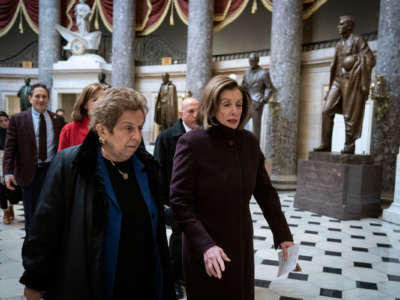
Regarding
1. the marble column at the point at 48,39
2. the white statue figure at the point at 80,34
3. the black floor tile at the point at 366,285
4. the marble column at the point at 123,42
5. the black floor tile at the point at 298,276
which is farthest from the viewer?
the marble column at the point at 48,39

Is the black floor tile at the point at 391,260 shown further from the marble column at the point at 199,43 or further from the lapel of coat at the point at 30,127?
the marble column at the point at 199,43

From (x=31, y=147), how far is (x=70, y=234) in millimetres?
2499

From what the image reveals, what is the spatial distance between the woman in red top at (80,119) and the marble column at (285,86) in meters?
7.74

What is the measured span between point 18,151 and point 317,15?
13679 mm

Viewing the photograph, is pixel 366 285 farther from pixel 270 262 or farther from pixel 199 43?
pixel 199 43

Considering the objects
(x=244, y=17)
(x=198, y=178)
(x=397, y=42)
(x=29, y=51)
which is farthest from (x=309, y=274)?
(x=29, y=51)

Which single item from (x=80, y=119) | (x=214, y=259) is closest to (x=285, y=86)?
(x=80, y=119)

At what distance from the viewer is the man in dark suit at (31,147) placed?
3670mm

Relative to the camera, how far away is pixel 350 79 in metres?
6.69

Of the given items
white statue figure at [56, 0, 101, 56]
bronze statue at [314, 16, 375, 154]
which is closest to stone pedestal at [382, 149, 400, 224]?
bronze statue at [314, 16, 375, 154]

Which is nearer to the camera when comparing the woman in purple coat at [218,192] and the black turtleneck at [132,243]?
the black turtleneck at [132,243]

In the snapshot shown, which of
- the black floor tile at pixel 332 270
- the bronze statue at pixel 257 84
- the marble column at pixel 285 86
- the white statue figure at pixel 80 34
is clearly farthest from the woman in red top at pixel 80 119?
the white statue figure at pixel 80 34

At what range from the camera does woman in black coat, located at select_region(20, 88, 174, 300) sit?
1482 millimetres

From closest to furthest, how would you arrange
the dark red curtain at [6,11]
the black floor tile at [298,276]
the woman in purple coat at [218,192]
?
the woman in purple coat at [218,192] < the black floor tile at [298,276] < the dark red curtain at [6,11]
